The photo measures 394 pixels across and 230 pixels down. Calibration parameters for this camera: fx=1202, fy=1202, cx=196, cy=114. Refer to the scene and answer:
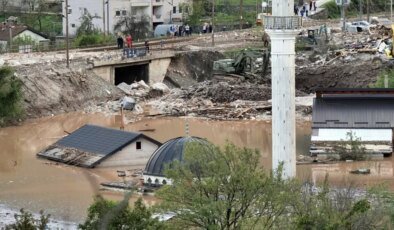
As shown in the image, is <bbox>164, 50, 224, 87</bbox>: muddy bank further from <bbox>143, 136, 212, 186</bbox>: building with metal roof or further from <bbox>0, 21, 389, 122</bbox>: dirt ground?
<bbox>143, 136, 212, 186</bbox>: building with metal roof

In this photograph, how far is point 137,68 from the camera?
63938 mm

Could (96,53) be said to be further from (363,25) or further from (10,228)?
(10,228)

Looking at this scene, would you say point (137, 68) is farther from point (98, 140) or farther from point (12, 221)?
point (12, 221)

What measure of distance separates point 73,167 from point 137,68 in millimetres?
22114

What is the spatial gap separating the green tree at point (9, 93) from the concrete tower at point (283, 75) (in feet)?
52.1

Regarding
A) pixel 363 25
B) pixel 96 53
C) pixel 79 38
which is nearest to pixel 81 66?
pixel 96 53

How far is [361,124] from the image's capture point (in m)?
44.6

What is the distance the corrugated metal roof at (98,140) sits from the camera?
4234cm

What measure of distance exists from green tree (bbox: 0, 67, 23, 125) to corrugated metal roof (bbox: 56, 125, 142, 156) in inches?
131

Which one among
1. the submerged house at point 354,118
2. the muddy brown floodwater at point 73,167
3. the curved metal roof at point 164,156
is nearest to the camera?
the curved metal roof at point 164,156

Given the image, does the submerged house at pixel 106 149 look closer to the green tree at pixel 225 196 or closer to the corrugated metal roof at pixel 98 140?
the corrugated metal roof at pixel 98 140

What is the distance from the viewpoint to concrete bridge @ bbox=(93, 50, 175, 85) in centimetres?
6134

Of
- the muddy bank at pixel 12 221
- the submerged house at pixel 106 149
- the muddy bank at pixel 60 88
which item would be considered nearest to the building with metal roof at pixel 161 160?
the muddy bank at pixel 12 221

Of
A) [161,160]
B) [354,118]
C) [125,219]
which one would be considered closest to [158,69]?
[354,118]
